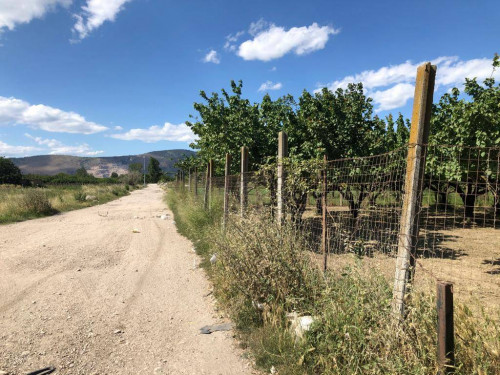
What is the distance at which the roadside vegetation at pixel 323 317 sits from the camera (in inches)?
88.0

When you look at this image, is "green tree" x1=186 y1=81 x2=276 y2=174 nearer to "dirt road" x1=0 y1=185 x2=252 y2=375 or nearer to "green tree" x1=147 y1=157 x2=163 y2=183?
"dirt road" x1=0 y1=185 x2=252 y2=375

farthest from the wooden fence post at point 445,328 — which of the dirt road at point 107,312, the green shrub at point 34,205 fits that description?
the green shrub at point 34,205

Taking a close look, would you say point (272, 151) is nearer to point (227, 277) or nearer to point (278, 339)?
point (227, 277)

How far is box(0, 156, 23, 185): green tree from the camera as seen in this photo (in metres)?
47.3

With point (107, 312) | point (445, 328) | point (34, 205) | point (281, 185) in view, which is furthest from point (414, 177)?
point (34, 205)

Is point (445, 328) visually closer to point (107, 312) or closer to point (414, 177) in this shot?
point (414, 177)

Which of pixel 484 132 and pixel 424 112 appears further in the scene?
pixel 484 132

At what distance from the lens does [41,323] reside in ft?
12.8

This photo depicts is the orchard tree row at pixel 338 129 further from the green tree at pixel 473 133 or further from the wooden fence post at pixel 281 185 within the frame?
the wooden fence post at pixel 281 185

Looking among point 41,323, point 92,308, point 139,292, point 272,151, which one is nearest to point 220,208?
point 272,151

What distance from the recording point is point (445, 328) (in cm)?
204

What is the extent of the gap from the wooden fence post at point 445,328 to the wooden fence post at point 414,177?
0.42 metres

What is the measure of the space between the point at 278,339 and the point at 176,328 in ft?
4.82

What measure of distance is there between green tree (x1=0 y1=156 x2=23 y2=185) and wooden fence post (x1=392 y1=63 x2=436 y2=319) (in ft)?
183
